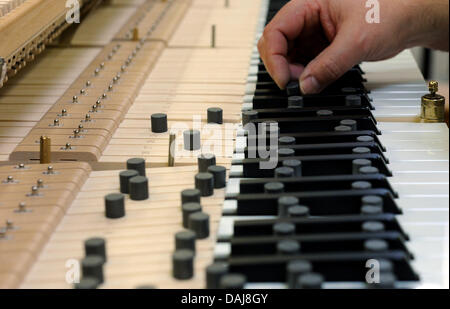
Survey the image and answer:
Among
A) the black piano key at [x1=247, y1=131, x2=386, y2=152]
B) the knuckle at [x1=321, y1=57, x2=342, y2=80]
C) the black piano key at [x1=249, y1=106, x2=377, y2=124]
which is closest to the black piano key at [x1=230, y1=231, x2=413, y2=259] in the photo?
the black piano key at [x1=247, y1=131, x2=386, y2=152]

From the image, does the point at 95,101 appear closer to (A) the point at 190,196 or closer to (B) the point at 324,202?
(A) the point at 190,196

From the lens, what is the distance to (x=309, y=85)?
2.91m

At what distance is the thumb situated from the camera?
2.85 metres

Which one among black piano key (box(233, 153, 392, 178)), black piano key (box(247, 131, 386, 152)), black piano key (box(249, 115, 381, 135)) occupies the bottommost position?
black piano key (box(233, 153, 392, 178))

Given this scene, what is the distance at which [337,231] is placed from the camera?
1882 mm

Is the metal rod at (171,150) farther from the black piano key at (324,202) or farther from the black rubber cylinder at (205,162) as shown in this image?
the black piano key at (324,202)

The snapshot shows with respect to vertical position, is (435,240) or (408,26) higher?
(408,26)

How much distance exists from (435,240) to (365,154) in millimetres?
476

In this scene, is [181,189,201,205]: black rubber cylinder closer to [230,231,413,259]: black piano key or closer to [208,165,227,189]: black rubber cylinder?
[208,165,227,189]: black rubber cylinder

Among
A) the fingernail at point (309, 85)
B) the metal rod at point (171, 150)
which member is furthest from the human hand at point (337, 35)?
the metal rod at point (171, 150)

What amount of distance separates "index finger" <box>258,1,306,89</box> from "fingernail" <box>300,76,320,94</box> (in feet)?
0.42

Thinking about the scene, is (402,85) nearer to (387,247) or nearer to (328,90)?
(328,90)


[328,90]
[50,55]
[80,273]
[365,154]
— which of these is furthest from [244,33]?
[80,273]

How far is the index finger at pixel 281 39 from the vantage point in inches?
120
